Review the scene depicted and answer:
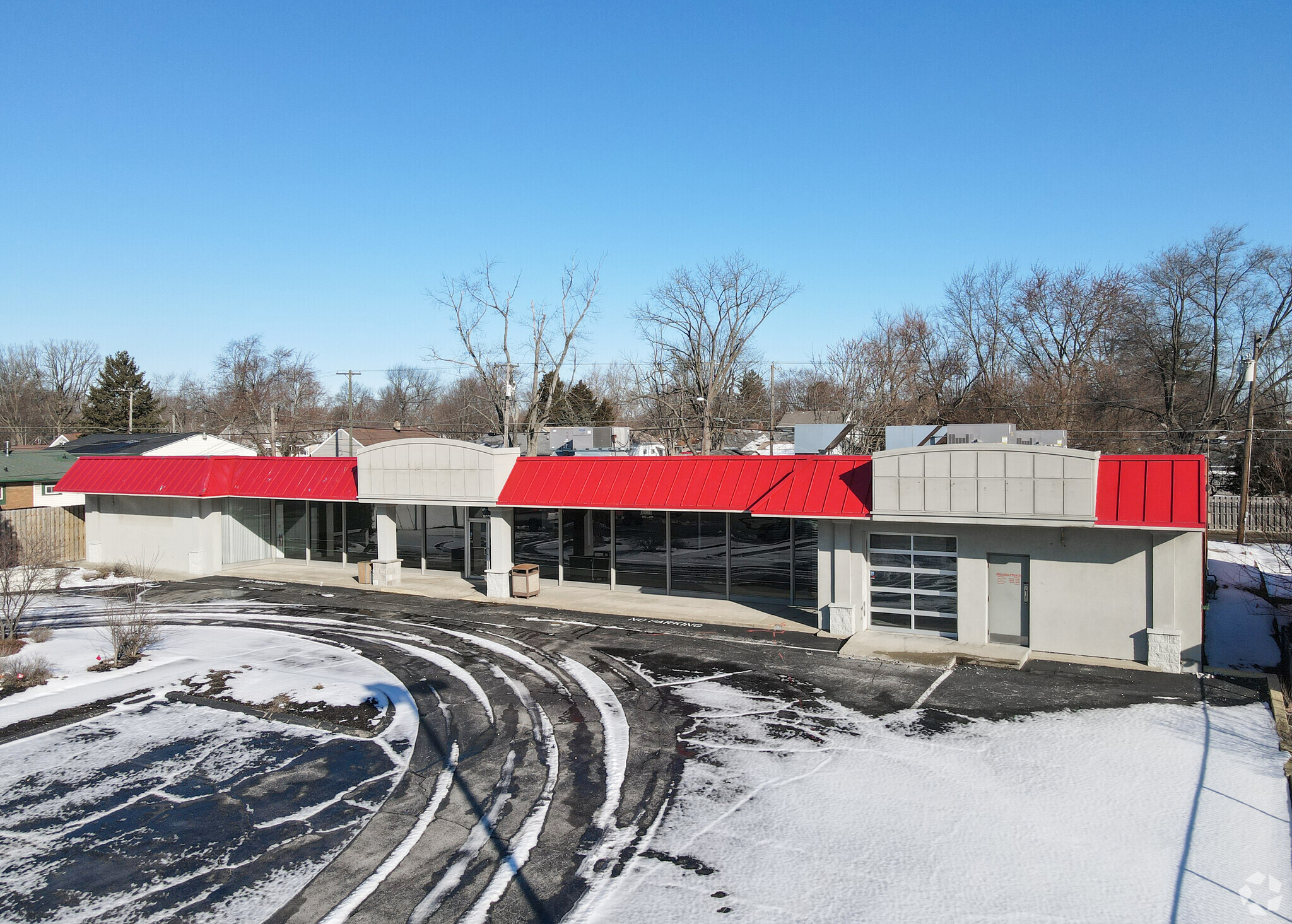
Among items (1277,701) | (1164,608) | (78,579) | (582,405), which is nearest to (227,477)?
(78,579)

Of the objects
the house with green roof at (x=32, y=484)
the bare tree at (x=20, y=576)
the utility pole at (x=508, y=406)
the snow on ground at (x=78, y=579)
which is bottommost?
the snow on ground at (x=78, y=579)

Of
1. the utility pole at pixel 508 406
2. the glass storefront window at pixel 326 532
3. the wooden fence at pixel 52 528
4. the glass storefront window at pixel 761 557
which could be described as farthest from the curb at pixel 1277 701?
the wooden fence at pixel 52 528

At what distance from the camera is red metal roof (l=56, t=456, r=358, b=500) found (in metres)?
26.4

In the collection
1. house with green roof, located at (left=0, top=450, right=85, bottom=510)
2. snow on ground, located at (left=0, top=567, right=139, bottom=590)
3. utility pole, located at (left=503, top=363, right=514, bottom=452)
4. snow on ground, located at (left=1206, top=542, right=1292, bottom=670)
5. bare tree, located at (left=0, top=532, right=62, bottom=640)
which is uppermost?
utility pole, located at (left=503, top=363, right=514, bottom=452)

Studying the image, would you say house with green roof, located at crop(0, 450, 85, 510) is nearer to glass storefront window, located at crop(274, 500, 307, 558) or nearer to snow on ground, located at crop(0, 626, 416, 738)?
glass storefront window, located at crop(274, 500, 307, 558)

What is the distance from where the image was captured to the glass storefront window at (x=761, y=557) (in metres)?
22.1

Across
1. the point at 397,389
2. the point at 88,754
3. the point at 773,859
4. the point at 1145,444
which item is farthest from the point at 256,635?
the point at 397,389

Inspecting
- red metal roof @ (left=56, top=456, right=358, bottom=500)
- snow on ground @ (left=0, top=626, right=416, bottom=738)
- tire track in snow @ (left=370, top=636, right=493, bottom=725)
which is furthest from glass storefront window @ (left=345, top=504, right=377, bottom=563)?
tire track in snow @ (left=370, top=636, right=493, bottom=725)

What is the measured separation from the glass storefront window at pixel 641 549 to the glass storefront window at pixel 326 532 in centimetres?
1238

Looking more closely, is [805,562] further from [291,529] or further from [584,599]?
[291,529]

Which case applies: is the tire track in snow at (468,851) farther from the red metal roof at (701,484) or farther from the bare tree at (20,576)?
the bare tree at (20,576)

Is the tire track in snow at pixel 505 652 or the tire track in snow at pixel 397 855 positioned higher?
the tire track in snow at pixel 397 855

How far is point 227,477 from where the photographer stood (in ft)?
91.9

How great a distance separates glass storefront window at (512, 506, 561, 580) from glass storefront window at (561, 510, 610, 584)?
0.27m
